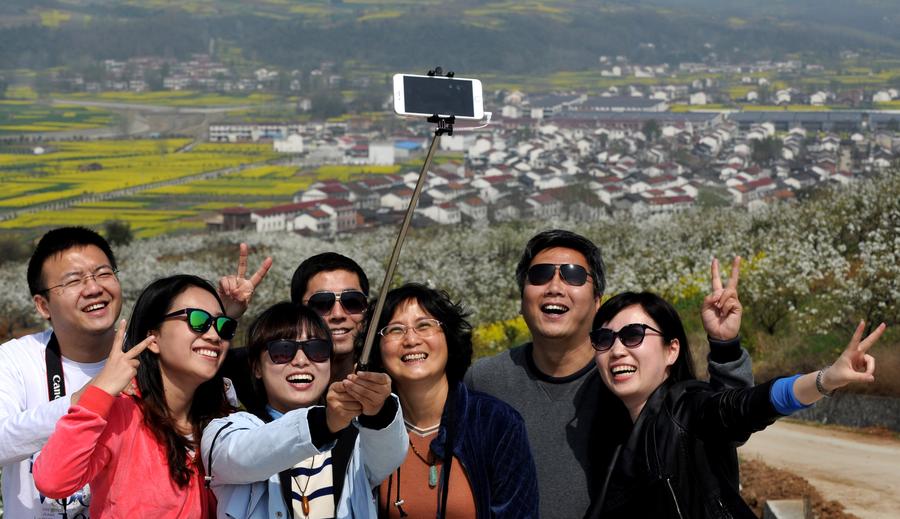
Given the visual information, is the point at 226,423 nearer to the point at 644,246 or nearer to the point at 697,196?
the point at 644,246

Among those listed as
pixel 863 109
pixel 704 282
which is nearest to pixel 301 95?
pixel 863 109

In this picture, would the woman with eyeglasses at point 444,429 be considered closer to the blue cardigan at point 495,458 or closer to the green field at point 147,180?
the blue cardigan at point 495,458

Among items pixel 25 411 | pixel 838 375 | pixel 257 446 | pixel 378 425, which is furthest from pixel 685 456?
pixel 25 411

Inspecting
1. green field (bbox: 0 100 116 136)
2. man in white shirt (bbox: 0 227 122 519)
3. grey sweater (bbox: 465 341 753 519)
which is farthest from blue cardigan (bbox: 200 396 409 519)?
green field (bbox: 0 100 116 136)

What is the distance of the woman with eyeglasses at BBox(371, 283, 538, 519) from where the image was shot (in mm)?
3373

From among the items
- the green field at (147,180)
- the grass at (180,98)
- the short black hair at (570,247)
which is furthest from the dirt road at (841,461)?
the grass at (180,98)

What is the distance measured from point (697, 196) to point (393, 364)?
57501mm

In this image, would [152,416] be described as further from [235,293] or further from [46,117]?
[46,117]

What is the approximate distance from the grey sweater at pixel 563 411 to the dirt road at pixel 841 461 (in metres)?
4.50

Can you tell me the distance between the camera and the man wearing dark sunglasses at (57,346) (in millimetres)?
3406

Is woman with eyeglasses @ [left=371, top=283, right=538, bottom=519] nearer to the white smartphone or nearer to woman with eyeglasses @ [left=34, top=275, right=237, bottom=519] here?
woman with eyeglasses @ [left=34, top=275, right=237, bottom=519]

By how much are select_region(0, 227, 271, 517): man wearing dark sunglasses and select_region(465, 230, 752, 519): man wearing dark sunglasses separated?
1035 mm

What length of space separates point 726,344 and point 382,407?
1.21 meters

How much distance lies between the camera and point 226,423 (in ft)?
10.7
